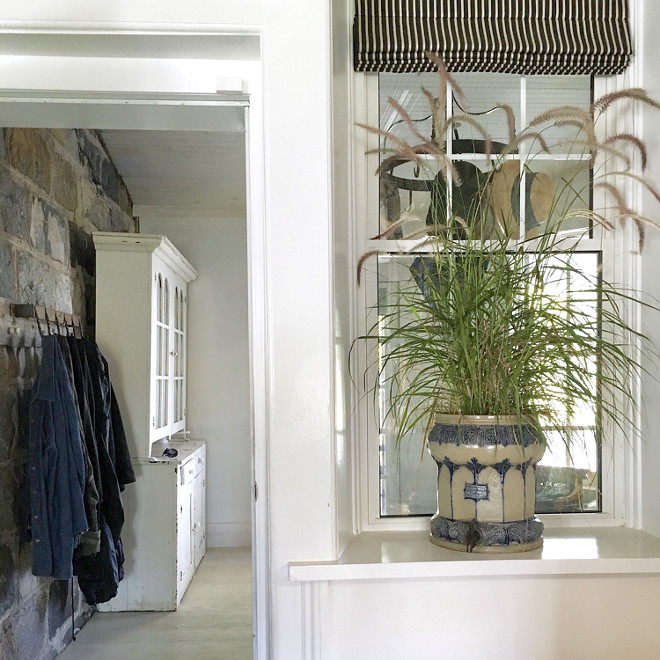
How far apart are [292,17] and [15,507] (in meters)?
2.40

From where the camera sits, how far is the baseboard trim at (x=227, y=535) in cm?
566

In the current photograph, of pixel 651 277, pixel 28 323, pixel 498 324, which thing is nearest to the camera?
pixel 498 324

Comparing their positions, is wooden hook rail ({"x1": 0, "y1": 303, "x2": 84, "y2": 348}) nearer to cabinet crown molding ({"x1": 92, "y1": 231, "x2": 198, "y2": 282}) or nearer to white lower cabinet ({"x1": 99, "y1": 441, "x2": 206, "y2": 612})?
cabinet crown molding ({"x1": 92, "y1": 231, "x2": 198, "y2": 282})

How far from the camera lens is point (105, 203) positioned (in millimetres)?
4707

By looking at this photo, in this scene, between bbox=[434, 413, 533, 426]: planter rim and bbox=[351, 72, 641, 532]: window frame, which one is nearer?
bbox=[434, 413, 533, 426]: planter rim

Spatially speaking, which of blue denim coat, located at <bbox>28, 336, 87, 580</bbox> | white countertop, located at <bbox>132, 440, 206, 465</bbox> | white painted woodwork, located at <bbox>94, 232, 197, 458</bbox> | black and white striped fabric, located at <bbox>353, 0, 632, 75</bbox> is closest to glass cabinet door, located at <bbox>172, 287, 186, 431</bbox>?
white countertop, located at <bbox>132, 440, 206, 465</bbox>

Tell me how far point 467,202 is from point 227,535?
4.39m

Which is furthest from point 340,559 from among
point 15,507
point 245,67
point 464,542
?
point 15,507

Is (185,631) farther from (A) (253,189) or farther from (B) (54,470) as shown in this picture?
(A) (253,189)

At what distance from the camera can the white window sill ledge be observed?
1490 mm

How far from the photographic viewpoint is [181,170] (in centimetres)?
508

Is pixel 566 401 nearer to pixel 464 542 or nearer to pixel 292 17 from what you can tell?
pixel 464 542

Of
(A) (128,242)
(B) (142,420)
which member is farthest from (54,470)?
(A) (128,242)

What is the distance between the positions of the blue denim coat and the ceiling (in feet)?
6.20
